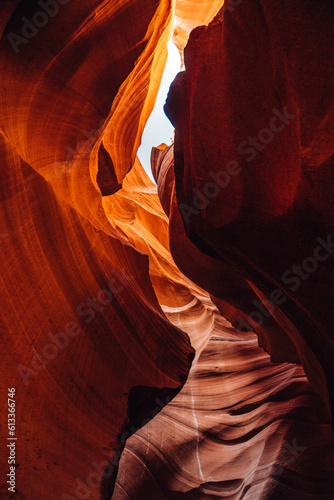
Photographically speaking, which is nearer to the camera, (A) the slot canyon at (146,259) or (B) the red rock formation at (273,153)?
(B) the red rock formation at (273,153)

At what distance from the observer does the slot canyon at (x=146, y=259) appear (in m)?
2.66

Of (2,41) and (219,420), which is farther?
(219,420)

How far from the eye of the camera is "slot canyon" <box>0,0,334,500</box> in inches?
105

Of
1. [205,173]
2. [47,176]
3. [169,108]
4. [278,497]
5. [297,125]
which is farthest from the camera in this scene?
[169,108]

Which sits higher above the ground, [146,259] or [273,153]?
[273,153]

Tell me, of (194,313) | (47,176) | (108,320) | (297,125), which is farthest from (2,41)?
(194,313)

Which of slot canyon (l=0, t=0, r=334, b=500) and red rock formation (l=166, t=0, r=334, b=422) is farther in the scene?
slot canyon (l=0, t=0, r=334, b=500)

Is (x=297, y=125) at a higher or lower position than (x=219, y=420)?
higher

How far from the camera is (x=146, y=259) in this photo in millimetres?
5188

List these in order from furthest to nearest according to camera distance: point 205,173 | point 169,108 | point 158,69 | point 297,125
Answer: point 158,69
point 169,108
point 205,173
point 297,125

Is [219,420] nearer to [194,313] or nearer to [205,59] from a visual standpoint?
[194,313]

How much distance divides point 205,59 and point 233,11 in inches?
24.4

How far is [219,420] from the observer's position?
466 cm

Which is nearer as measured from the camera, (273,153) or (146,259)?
(273,153)
